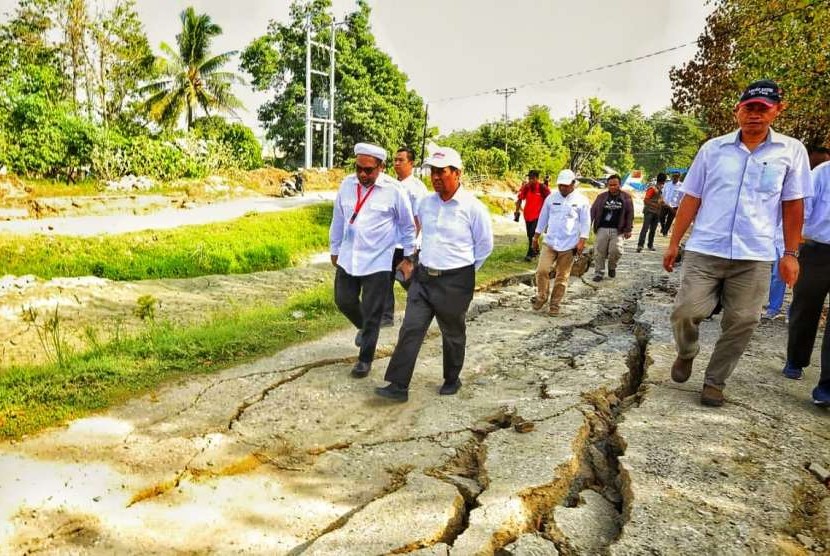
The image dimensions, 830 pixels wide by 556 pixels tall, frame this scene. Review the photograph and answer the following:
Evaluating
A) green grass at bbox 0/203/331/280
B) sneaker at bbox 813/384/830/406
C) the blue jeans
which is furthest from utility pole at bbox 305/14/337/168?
sneaker at bbox 813/384/830/406

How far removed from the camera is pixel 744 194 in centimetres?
334

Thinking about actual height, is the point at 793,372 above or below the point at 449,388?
above

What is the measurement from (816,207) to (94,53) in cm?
2633

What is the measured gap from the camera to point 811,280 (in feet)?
13.2

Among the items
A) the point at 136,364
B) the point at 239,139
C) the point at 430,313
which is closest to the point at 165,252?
the point at 136,364

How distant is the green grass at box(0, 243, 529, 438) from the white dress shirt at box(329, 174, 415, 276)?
3.78 ft

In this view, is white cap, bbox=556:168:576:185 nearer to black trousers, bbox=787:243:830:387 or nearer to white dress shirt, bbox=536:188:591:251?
white dress shirt, bbox=536:188:591:251

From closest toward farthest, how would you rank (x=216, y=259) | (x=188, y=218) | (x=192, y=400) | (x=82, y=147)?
(x=192, y=400), (x=216, y=259), (x=188, y=218), (x=82, y=147)

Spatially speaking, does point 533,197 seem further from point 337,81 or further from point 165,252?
point 337,81

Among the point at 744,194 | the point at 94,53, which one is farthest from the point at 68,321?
the point at 94,53

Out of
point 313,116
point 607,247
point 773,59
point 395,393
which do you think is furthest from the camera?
point 313,116

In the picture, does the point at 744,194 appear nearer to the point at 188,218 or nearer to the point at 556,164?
the point at 188,218

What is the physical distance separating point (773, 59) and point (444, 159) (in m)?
6.51

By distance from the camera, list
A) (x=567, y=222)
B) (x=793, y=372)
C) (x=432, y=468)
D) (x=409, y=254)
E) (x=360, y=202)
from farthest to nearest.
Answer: (x=567, y=222)
(x=409, y=254)
(x=360, y=202)
(x=793, y=372)
(x=432, y=468)
